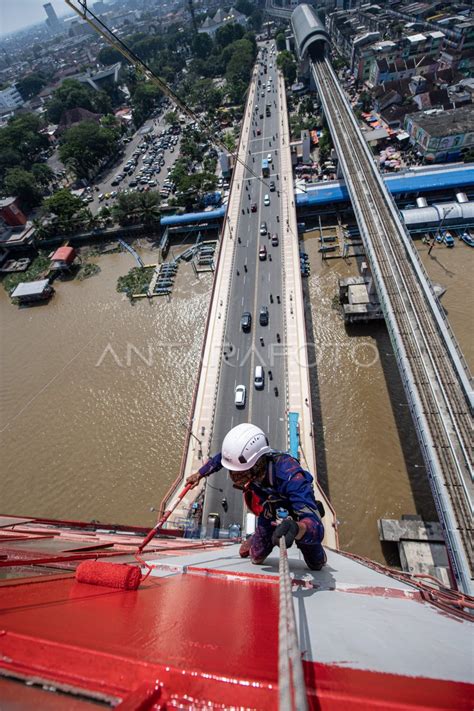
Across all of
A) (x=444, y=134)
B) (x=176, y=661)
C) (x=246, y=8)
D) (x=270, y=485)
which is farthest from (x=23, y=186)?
(x=246, y=8)

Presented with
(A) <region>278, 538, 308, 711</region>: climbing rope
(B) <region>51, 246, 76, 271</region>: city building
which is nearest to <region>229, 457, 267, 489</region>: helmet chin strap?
(A) <region>278, 538, 308, 711</region>: climbing rope

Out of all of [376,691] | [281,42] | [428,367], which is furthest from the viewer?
[281,42]

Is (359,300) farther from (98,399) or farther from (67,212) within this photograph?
(67,212)

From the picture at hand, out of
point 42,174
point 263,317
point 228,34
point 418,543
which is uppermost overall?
point 228,34

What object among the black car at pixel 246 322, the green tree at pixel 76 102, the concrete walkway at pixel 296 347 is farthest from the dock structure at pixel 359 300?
the green tree at pixel 76 102

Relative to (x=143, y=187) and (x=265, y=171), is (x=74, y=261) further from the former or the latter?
(x=265, y=171)

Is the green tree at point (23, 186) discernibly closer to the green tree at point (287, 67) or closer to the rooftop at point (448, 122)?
the rooftop at point (448, 122)
